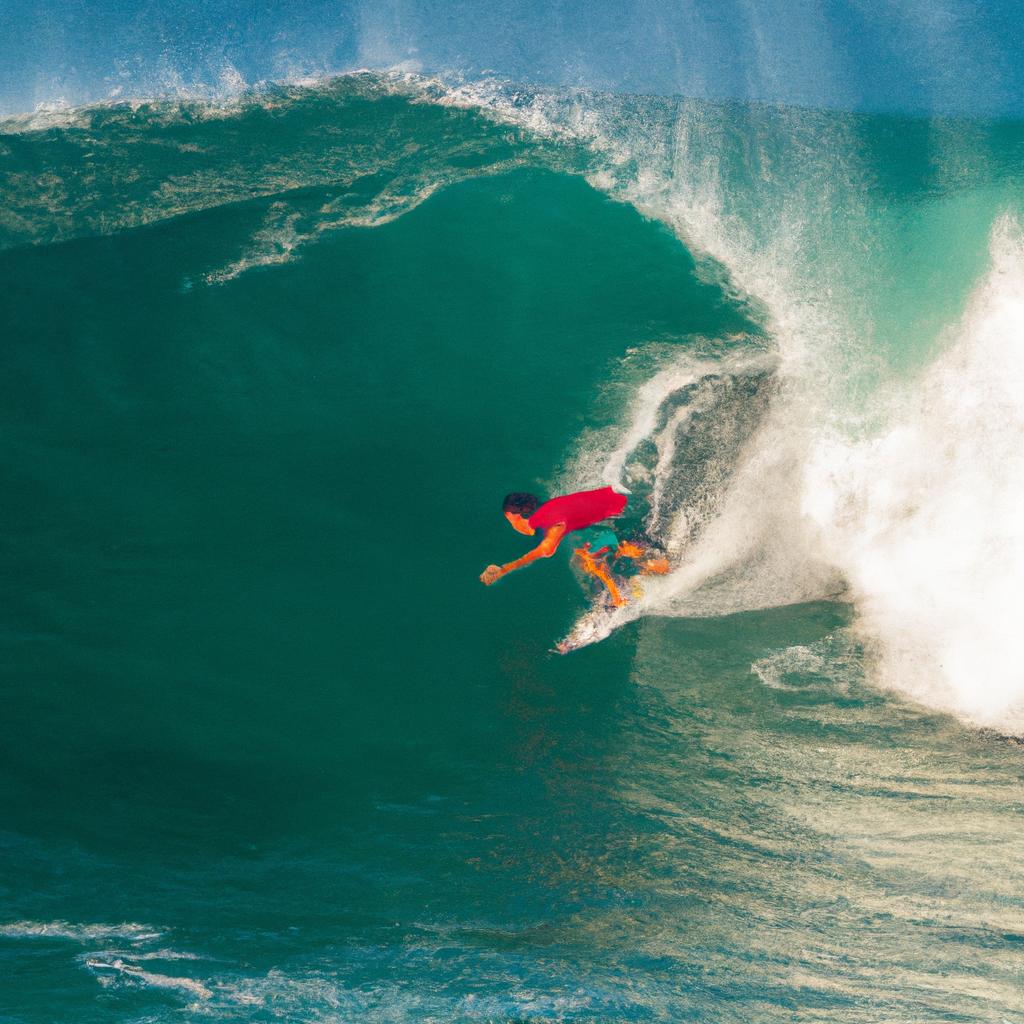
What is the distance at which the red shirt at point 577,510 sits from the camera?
3309 millimetres

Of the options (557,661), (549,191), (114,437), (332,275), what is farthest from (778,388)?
(114,437)

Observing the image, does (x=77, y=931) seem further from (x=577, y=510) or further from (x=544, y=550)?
(x=577, y=510)

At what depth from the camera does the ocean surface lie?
3320mm

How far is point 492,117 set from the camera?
154 inches

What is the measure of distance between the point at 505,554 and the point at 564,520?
534mm

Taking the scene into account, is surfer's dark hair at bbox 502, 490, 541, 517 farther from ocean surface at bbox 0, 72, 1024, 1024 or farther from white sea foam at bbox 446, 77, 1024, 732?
white sea foam at bbox 446, 77, 1024, 732

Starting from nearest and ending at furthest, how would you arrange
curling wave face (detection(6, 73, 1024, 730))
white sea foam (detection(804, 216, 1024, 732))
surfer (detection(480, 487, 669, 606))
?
1. surfer (detection(480, 487, 669, 606))
2. white sea foam (detection(804, 216, 1024, 732))
3. curling wave face (detection(6, 73, 1024, 730))

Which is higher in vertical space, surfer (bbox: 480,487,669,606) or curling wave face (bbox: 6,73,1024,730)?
curling wave face (bbox: 6,73,1024,730)

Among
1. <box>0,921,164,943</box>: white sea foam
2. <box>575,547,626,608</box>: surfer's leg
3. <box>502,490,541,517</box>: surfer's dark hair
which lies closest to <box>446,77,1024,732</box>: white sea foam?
<box>575,547,626,608</box>: surfer's leg

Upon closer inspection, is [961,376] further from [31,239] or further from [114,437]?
[31,239]

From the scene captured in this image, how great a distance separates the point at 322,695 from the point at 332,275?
2.18m

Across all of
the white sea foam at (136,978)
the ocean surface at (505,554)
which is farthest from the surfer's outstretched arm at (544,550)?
the white sea foam at (136,978)

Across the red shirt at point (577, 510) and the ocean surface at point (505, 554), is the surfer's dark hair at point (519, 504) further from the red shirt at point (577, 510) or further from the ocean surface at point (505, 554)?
the ocean surface at point (505, 554)

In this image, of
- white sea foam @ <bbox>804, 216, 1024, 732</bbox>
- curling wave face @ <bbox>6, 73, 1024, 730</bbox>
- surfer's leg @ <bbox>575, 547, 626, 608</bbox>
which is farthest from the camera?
curling wave face @ <bbox>6, 73, 1024, 730</bbox>
